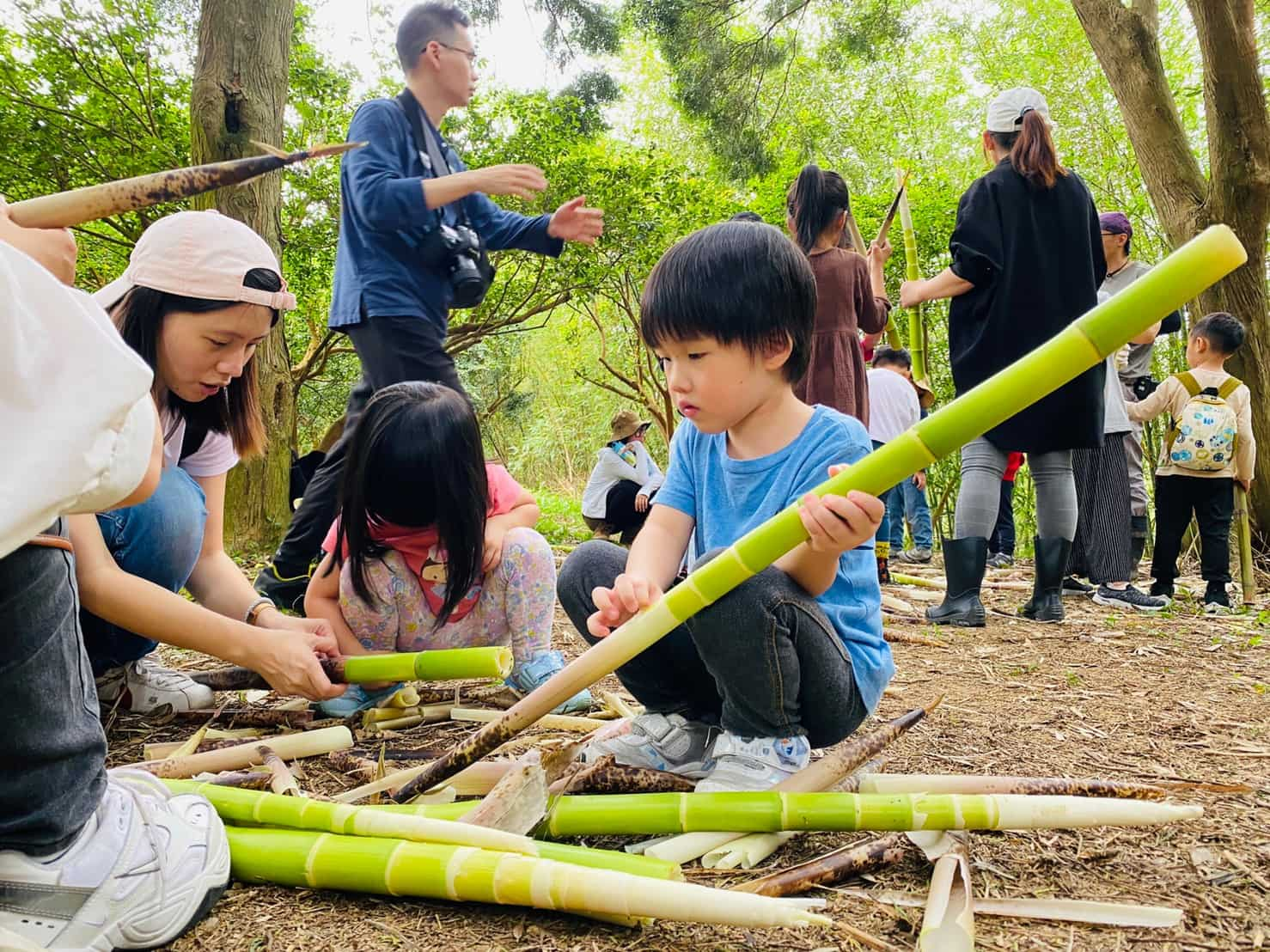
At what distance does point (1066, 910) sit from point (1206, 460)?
12.7ft

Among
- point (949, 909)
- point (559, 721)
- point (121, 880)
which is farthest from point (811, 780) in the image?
point (121, 880)

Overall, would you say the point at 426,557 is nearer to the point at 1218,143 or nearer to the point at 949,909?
the point at 949,909

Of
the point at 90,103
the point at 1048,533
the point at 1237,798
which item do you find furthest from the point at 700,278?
the point at 90,103

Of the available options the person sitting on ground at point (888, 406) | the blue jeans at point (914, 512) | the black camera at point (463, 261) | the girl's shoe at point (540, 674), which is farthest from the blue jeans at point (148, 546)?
the blue jeans at point (914, 512)

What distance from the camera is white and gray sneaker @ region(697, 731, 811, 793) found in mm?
1566

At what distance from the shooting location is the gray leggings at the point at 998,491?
12.3 feet

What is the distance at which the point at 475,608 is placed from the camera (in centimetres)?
241

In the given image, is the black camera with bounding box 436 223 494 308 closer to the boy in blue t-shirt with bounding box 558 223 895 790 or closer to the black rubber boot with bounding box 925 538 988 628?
the boy in blue t-shirt with bounding box 558 223 895 790

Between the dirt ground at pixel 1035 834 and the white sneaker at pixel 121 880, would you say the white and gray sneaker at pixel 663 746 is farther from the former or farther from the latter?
the white sneaker at pixel 121 880

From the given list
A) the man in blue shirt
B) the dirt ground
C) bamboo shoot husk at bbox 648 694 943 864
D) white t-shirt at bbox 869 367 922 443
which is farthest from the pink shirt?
white t-shirt at bbox 869 367 922 443

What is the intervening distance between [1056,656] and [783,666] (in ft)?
7.12

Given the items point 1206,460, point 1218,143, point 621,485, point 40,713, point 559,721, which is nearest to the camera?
point 40,713

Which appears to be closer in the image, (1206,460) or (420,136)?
(420,136)

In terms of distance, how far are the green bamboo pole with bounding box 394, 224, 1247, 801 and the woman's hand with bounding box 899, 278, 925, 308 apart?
2.79m
